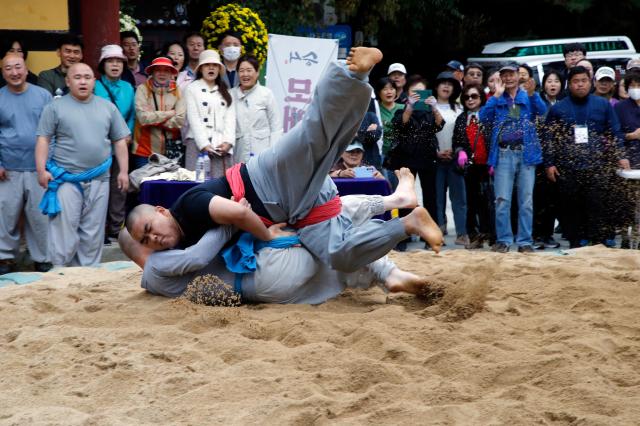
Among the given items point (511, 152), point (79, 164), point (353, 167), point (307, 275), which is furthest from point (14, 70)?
point (511, 152)

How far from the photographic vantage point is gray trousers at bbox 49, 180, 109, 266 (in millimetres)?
7133

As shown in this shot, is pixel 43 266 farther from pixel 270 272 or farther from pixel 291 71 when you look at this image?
pixel 291 71

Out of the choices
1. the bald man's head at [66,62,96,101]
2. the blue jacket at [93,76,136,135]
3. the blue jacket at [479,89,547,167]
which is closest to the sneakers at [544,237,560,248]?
the blue jacket at [479,89,547,167]

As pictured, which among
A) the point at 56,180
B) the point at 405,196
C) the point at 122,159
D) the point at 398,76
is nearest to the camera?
the point at 405,196

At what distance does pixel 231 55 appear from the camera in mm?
8531

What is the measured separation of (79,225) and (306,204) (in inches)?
105

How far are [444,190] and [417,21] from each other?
698cm

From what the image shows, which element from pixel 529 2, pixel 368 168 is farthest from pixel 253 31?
pixel 529 2

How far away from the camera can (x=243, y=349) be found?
432cm

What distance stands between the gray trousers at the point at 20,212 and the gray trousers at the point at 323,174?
2672mm

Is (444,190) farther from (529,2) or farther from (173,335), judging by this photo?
(529,2)

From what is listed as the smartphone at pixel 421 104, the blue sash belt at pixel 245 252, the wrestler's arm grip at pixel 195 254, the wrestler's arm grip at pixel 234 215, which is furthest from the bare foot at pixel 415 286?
the smartphone at pixel 421 104

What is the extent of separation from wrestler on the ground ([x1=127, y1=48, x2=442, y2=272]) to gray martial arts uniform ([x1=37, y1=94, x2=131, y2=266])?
217 cm

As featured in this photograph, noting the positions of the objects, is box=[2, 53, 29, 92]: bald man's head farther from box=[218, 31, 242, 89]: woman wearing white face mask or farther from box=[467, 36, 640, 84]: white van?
box=[467, 36, 640, 84]: white van
